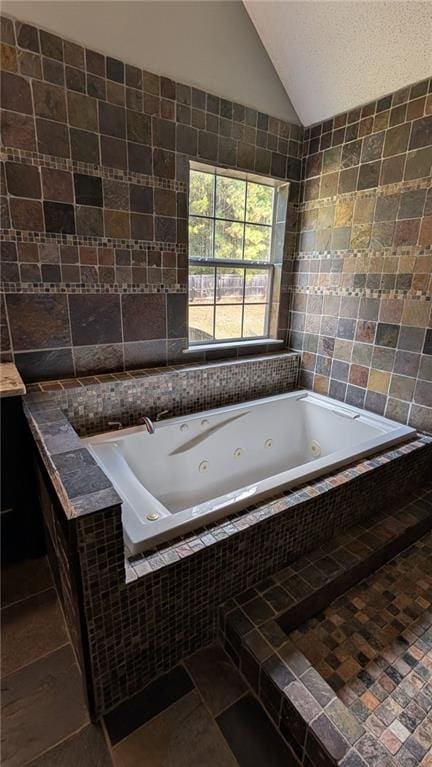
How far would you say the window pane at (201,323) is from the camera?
8.30 feet

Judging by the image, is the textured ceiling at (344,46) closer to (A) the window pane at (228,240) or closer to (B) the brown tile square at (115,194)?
(A) the window pane at (228,240)

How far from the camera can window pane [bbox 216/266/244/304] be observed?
2592mm

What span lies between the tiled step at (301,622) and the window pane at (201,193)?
2148 mm

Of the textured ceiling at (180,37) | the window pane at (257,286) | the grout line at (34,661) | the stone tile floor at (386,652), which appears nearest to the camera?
the stone tile floor at (386,652)

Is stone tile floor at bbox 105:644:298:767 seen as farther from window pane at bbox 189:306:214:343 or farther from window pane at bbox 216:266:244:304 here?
window pane at bbox 216:266:244:304

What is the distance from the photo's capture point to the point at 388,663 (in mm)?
1275

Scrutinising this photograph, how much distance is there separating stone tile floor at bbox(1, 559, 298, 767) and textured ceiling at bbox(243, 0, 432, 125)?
294cm

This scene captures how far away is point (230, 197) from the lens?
251cm

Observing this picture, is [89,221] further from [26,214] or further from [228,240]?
[228,240]

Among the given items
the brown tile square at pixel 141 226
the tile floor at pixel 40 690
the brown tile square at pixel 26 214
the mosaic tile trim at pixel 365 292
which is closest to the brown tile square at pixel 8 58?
the brown tile square at pixel 26 214

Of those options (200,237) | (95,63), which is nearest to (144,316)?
(200,237)

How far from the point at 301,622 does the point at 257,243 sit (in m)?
2.45

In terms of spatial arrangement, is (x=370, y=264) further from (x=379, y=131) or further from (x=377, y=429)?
(x=377, y=429)

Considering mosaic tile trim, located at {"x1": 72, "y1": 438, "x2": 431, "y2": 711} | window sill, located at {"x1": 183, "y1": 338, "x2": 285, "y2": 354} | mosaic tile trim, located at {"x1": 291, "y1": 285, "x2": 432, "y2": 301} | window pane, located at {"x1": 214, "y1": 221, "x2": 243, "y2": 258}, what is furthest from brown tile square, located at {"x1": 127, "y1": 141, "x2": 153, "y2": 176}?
mosaic tile trim, located at {"x1": 72, "y1": 438, "x2": 431, "y2": 711}
